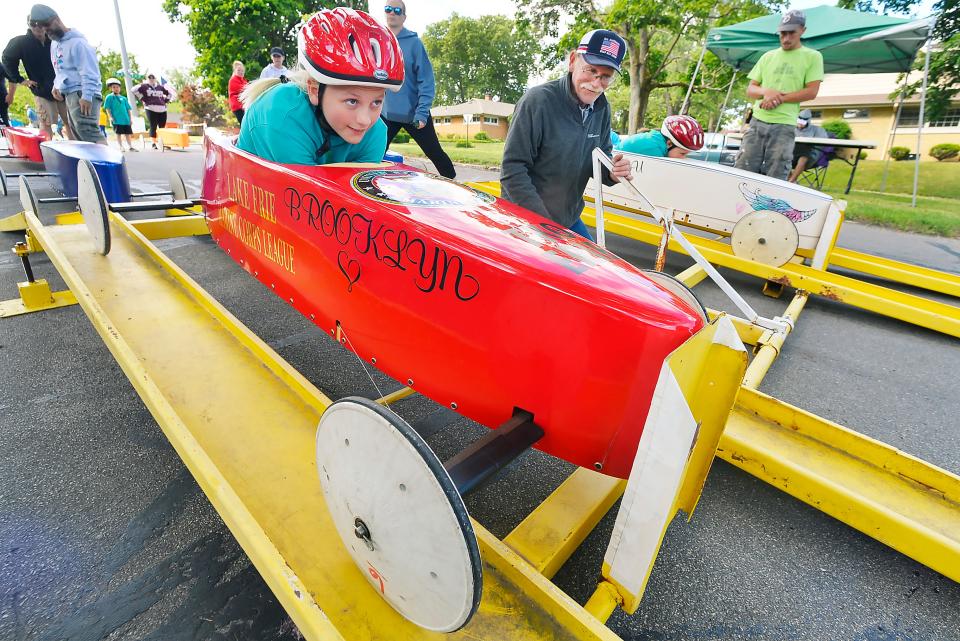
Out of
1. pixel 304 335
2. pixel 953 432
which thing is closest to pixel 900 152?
pixel 953 432

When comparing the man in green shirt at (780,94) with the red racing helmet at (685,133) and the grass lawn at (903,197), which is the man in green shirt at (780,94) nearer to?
the red racing helmet at (685,133)

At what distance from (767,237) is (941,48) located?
17.0 metres

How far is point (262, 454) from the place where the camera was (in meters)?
1.67

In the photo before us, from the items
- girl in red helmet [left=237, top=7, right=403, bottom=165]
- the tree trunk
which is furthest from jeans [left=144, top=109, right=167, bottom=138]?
girl in red helmet [left=237, top=7, right=403, bottom=165]

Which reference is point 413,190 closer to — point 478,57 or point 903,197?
point 903,197

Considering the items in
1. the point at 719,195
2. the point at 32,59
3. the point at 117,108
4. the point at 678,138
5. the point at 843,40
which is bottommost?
the point at 117,108

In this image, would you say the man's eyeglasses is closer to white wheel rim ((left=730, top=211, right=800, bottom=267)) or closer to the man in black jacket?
white wheel rim ((left=730, top=211, right=800, bottom=267))

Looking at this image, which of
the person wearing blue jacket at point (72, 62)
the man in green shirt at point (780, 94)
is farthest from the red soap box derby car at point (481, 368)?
the person wearing blue jacket at point (72, 62)

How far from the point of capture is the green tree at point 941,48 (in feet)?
39.8

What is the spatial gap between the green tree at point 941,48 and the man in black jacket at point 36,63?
16.2m

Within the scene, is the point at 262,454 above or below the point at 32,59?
below

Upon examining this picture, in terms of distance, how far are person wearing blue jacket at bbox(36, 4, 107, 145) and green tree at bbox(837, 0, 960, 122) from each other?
1563cm

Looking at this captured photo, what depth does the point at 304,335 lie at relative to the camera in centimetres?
329

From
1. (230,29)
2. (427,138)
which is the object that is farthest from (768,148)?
(230,29)
